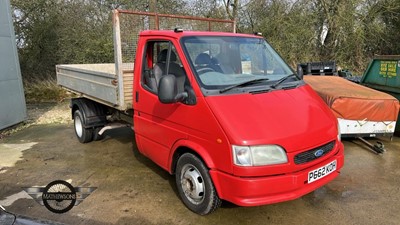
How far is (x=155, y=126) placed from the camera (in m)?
3.95

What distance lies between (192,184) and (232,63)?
148 centimetres

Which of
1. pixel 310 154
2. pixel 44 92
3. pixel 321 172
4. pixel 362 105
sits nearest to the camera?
pixel 310 154

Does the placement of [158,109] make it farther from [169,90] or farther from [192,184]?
[192,184]

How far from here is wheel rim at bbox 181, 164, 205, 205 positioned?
133 inches

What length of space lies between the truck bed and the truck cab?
0.56 m

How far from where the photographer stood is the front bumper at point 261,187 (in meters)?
2.86

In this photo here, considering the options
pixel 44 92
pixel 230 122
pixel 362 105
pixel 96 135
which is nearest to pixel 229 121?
pixel 230 122

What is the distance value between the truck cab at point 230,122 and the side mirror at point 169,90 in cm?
1

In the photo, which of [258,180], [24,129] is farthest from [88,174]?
[24,129]

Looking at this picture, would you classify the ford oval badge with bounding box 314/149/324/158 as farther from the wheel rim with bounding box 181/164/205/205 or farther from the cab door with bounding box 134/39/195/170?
the cab door with bounding box 134/39/195/170

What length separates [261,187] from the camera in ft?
9.40

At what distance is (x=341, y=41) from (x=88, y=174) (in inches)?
500

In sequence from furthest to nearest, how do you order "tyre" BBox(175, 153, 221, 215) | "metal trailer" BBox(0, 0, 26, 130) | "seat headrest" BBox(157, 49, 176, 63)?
"metal trailer" BBox(0, 0, 26, 130)
"seat headrest" BBox(157, 49, 176, 63)
"tyre" BBox(175, 153, 221, 215)

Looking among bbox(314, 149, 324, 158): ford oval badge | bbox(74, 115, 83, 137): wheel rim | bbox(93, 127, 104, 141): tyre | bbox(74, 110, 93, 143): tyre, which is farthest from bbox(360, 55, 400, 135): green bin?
bbox(74, 115, 83, 137): wheel rim
